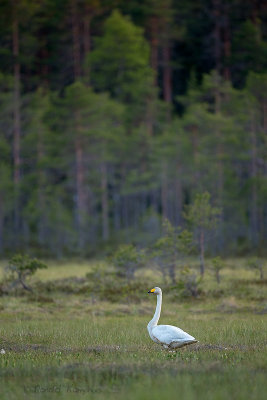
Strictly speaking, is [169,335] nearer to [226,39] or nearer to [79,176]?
[79,176]

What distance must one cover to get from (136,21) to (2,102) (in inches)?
922

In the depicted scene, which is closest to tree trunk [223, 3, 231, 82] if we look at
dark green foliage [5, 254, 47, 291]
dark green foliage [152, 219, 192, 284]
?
dark green foliage [152, 219, 192, 284]

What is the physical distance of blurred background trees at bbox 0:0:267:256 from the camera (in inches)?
2076

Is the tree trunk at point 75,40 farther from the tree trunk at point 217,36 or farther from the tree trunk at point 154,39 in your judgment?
the tree trunk at point 217,36

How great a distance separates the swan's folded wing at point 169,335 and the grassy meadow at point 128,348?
25 cm

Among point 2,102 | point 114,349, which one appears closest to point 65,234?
point 2,102

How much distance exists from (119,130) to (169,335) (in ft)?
151

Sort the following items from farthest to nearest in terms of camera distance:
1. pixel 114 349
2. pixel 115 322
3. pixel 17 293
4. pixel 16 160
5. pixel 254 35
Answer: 1. pixel 254 35
2. pixel 16 160
3. pixel 17 293
4. pixel 115 322
5. pixel 114 349

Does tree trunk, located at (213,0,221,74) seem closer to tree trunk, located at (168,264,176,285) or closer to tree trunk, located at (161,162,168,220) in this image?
tree trunk, located at (161,162,168,220)

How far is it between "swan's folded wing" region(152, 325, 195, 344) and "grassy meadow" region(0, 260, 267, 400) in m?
0.25

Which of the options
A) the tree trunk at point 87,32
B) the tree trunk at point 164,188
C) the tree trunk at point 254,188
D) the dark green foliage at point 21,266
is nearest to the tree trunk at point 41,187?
the tree trunk at point 164,188

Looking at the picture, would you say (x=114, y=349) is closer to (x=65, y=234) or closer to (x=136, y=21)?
(x=65, y=234)

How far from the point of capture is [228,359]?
10.8 m

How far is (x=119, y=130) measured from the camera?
57125 millimetres
